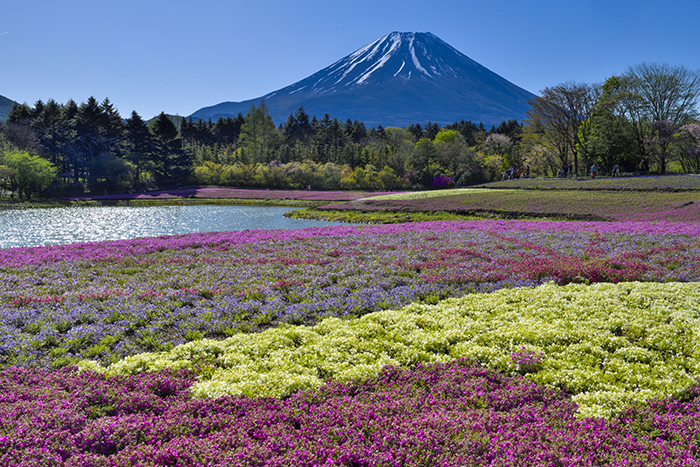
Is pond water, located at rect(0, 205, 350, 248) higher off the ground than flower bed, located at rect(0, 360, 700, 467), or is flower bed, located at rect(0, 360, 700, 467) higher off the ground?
pond water, located at rect(0, 205, 350, 248)

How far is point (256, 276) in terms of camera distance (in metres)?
14.0

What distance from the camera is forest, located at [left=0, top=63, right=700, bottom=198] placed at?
63156mm

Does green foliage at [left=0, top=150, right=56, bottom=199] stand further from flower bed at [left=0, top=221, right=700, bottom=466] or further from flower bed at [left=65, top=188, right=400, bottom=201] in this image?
flower bed at [left=0, top=221, right=700, bottom=466]

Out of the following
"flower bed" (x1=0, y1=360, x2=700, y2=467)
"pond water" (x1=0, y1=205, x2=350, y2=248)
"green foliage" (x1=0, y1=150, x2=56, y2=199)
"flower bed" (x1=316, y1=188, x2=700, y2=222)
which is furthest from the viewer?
"green foliage" (x1=0, y1=150, x2=56, y2=199)

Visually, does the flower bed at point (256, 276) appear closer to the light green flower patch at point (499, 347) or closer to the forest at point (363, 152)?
the light green flower patch at point (499, 347)

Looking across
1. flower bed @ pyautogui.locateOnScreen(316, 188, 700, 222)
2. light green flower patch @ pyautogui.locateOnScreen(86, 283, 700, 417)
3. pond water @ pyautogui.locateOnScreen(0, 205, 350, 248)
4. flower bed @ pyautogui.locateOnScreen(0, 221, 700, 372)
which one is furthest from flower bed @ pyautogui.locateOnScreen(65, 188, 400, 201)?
light green flower patch @ pyautogui.locateOnScreen(86, 283, 700, 417)

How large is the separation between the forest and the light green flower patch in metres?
65.8

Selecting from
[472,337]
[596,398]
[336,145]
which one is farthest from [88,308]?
[336,145]

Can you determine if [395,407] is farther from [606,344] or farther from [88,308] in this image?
[88,308]

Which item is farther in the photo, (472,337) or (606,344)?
(472,337)

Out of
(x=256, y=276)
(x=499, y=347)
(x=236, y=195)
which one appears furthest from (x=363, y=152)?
(x=499, y=347)

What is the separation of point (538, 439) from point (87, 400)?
6.56 meters

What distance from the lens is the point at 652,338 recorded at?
314 inches

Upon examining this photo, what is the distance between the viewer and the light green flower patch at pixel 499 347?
6508 millimetres
